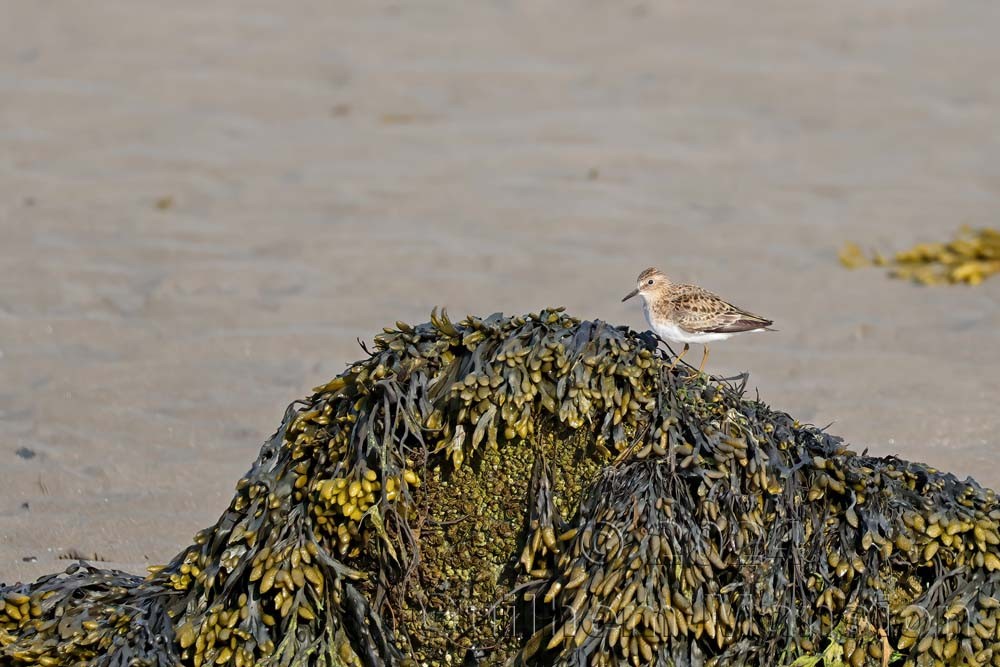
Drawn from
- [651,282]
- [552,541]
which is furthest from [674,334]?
[552,541]

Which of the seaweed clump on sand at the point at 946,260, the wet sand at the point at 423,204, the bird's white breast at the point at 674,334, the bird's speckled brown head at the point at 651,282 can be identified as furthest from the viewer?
the seaweed clump on sand at the point at 946,260

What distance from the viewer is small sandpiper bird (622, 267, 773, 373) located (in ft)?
14.9

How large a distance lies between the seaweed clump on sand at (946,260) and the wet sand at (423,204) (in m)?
0.15

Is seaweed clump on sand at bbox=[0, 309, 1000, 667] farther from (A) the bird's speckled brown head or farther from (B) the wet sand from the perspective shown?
(B) the wet sand

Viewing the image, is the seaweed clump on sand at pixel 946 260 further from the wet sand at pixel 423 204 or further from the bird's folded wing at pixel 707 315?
the bird's folded wing at pixel 707 315

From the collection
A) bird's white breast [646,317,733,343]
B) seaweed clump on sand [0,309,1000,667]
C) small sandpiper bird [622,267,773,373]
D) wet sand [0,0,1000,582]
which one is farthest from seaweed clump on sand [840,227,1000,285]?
seaweed clump on sand [0,309,1000,667]

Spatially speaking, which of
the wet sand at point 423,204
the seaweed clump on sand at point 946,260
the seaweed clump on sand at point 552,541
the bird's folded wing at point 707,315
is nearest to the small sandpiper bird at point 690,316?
the bird's folded wing at point 707,315

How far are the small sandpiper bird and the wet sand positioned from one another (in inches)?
60.7

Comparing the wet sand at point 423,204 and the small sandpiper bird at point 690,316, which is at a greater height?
the small sandpiper bird at point 690,316

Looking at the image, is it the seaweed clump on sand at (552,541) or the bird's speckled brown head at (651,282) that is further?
the bird's speckled brown head at (651,282)

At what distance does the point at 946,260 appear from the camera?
831 centimetres

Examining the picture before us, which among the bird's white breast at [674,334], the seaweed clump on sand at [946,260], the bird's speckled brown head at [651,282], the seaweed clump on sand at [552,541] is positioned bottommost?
the seaweed clump on sand at [946,260]

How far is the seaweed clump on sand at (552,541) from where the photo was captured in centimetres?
373

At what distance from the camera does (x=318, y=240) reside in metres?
8.63
